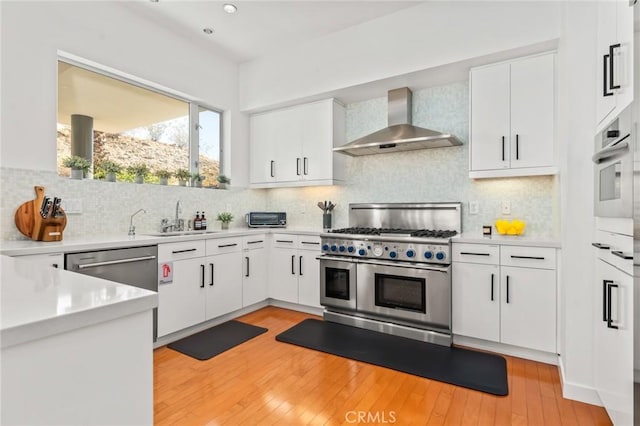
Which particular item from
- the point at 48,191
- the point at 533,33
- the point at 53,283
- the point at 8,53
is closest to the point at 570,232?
the point at 533,33

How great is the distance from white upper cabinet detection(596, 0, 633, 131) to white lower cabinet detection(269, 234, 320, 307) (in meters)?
2.57

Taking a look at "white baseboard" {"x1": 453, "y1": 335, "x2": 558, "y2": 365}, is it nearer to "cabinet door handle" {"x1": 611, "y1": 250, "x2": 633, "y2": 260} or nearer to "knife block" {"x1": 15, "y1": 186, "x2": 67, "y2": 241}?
"cabinet door handle" {"x1": 611, "y1": 250, "x2": 633, "y2": 260}

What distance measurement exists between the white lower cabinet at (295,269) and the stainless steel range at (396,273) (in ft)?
0.60

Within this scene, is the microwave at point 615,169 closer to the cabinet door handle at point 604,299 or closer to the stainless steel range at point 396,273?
the cabinet door handle at point 604,299

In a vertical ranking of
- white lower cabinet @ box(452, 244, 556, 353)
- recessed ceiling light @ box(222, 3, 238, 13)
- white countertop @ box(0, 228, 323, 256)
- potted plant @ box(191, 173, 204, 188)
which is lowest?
white lower cabinet @ box(452, 244, 556, 353)

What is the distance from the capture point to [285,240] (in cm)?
387

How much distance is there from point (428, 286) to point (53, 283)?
8.61 feet

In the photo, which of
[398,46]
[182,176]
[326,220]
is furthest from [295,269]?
[398,46]

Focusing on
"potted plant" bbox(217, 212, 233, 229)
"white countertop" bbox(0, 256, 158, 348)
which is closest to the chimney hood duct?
"potted plant" bbox(217, 212, 233, 229)

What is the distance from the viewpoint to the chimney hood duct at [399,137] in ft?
10.4

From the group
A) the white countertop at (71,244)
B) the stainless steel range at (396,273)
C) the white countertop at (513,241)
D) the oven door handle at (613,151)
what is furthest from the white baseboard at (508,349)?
the white countertop at (71,244)

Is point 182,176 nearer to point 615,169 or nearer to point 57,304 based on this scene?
point 57,304

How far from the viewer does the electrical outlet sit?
3326mm

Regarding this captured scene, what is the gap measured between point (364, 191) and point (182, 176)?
2.09m
